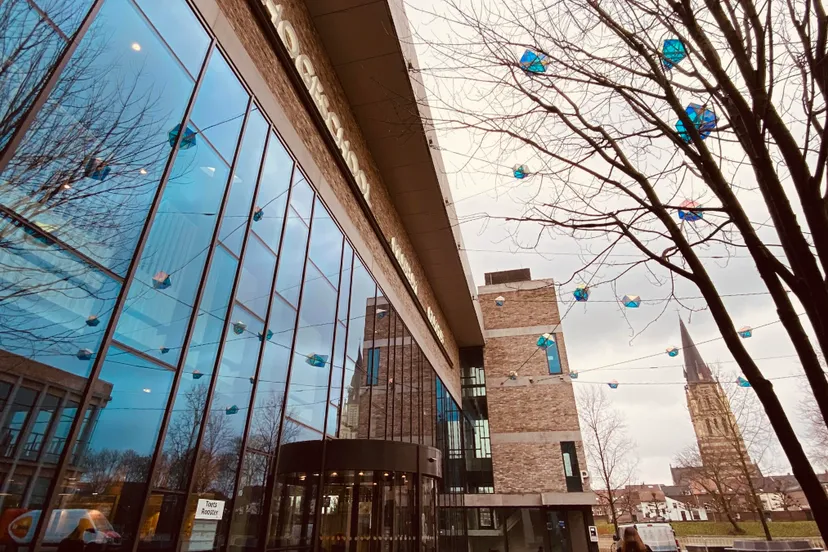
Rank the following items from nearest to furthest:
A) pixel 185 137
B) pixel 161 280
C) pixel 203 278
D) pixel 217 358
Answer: pixel 161 280
pixel 185 137
pixel 203 278
pixel 217 358

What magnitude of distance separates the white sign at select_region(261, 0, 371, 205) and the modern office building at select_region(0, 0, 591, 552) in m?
0.05

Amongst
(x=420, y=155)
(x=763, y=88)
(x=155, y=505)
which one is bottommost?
(x=155, y=505)

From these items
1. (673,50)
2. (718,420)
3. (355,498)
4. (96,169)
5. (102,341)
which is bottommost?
(355,498)

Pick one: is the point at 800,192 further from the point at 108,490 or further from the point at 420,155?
the point at 420,155

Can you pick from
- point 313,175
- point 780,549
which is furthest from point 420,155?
point 780,549

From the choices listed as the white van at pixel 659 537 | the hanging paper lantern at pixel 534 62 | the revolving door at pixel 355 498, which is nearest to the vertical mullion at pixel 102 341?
the revolving door at pixel 355 498

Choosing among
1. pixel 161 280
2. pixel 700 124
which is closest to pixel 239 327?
pixel 161 280

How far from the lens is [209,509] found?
4766 millimetres

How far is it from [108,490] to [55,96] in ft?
10.5

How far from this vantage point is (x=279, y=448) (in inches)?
244

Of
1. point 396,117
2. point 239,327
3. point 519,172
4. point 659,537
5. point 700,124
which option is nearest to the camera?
point 700,124

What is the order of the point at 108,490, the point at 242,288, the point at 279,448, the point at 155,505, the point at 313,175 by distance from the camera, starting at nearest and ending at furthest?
1. the point at 108,490
2. the point at 155,505
3. the point at 242,288
4. the point at 279,448
5. the point at 313,175

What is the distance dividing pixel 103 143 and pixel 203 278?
1.65 metres

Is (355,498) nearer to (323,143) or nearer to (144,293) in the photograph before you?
(144,293)
